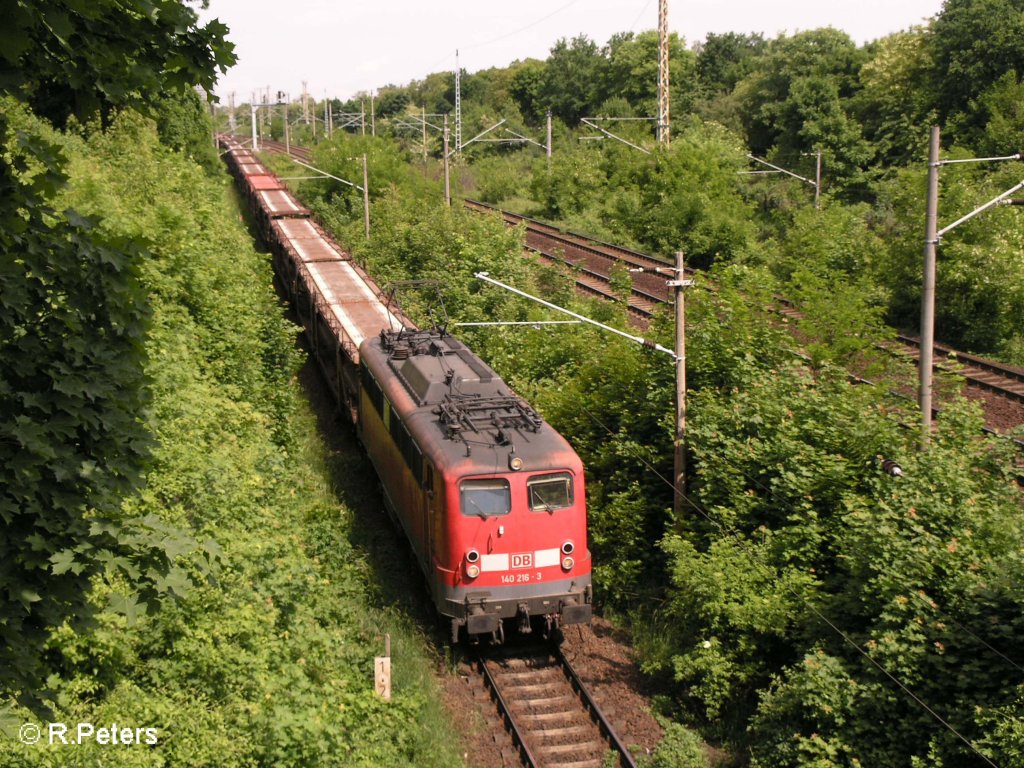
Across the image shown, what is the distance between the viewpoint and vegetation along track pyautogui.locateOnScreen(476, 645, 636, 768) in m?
11.9

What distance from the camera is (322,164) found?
167ft

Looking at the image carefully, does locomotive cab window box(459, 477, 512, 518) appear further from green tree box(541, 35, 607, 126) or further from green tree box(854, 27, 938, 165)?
green tree box(541, 35, 607, 126)

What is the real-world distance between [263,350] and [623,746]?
12.2 m

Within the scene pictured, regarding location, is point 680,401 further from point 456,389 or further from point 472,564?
point 472,564

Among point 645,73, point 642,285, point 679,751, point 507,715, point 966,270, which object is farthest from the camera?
point 645,73

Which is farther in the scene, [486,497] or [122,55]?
[486,497]

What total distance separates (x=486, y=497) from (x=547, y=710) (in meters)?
2.78

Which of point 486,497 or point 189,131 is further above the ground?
point 189,131

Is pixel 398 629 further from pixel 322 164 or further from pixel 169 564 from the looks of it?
pixel 322 164

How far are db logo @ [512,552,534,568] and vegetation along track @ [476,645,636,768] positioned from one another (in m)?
1.55

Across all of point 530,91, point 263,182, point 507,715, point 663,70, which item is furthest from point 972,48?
point 530,91

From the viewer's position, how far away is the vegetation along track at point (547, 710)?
39.0ft

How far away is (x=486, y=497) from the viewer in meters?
13.1

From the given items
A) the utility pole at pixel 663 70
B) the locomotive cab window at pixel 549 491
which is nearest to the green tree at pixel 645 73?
the utility pole at pixel 663 70
